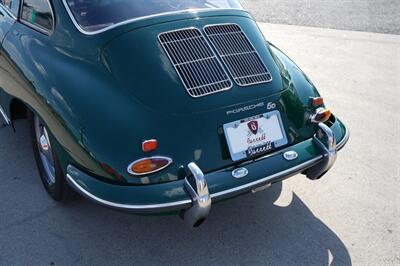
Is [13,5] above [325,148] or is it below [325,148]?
above

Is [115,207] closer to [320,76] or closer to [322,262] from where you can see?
[322,262]

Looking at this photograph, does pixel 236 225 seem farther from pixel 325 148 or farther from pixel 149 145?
pixel 149 145

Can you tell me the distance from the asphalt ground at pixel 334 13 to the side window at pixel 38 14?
710 centimetres

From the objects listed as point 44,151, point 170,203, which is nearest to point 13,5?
point 44,151

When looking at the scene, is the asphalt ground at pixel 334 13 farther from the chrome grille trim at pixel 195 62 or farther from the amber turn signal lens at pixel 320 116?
the chrome grille trim at pixel 195 62

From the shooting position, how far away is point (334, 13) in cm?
1035

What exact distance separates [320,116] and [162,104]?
3.68 ft

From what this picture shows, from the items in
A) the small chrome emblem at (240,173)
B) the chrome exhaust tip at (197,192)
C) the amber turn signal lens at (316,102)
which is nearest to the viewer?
the chrome exhaust tip at (197,192)

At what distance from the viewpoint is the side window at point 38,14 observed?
9.46 ft

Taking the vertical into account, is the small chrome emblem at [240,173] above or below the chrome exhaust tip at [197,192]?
below

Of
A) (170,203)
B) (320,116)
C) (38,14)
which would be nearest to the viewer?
(170,203)

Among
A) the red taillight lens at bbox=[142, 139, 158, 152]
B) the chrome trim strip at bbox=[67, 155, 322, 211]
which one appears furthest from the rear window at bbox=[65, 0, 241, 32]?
the chrome trim strip at bbox=[67, 155, 322, 211]

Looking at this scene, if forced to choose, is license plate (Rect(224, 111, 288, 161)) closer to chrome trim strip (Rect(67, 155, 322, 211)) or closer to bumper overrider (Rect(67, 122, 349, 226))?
bumper overrider (Rect(67, 122, 349, 226))

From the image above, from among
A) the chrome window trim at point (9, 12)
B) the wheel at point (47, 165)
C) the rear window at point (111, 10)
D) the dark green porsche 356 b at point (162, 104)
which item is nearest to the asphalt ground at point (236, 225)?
the wheel at point (47, 165)
